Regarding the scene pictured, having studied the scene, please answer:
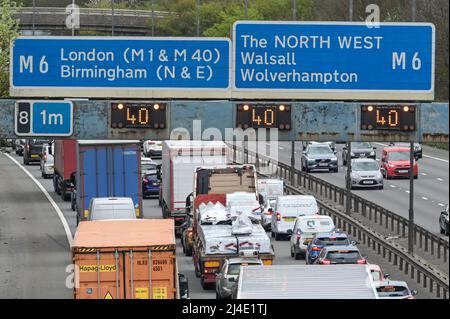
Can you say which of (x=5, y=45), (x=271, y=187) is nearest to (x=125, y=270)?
(x=5, y=45)

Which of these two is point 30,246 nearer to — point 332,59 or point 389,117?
point 332,59

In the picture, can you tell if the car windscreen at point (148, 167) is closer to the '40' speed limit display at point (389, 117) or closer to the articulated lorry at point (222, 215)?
the articulated lorry at point (222, 215)

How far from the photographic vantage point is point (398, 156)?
79.6 m

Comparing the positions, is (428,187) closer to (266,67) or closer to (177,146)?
(177,146)

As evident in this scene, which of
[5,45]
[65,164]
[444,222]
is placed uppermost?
[5,45]

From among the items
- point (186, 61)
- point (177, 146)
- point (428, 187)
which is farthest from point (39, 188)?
point (186, 61)

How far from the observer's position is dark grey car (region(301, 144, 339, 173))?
83.1 metres

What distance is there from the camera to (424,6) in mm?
87750

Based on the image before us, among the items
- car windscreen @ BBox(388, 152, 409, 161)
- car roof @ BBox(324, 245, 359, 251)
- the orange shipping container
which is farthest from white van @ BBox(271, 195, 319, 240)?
car windscreen @ BBox(388, 152, 409, 161)

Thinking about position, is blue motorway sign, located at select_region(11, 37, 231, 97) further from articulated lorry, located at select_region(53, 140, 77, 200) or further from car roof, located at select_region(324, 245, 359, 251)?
articulated lorry, located at select_region(53, 140, 77, 200)

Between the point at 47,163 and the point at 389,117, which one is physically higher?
the point at 389,117

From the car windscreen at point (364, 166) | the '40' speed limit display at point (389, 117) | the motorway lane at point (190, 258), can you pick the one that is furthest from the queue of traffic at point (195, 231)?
the car windscreen at point (364, 166)

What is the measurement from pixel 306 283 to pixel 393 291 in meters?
6.56

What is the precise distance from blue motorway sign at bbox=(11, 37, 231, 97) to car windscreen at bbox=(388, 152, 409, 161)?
47.3 metres
